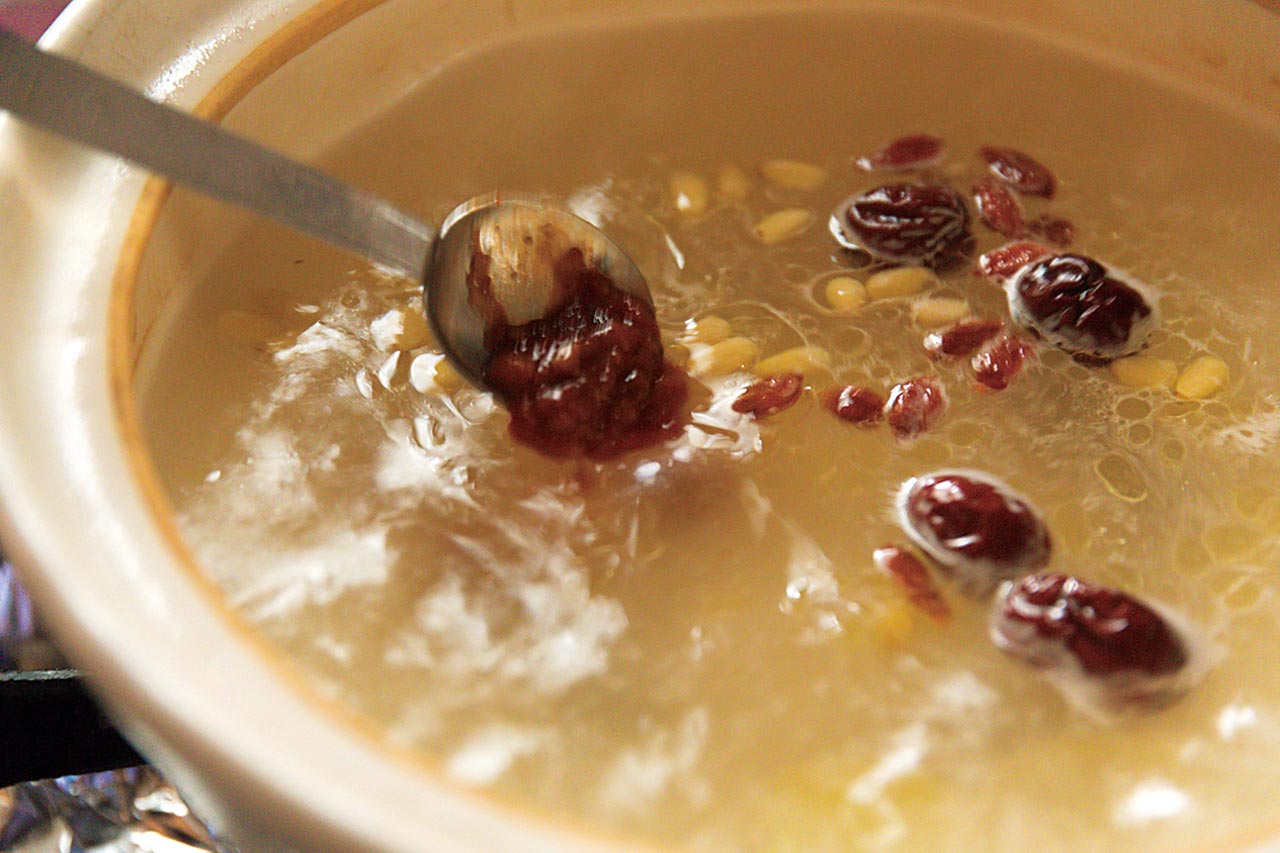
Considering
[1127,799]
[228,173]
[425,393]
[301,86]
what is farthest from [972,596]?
[301,86]

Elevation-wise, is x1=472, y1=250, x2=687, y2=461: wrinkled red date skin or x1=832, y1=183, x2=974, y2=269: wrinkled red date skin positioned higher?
x1=472, y1=250, x2=687, y2=461: wrinkled red date skin

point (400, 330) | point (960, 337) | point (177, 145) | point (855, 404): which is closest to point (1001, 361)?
point (960, 337)

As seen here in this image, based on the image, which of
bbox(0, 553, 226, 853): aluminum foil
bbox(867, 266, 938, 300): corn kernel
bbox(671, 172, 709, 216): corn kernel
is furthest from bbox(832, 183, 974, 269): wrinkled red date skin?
bbox(0, 553, 226, 853): aluminum foil

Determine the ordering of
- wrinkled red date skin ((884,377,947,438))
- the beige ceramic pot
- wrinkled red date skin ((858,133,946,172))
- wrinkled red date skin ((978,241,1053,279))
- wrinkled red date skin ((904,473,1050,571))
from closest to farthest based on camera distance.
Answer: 1. the beige ceramic pot
2. wrinkled red date skin ((904,473,1050,571))
3. wrinkled red date skin ((884,377,947,438))
4. wrinkled red date skin ((978,241,1053,279))
5. wrinkled red date skin ((858,133,946,172))

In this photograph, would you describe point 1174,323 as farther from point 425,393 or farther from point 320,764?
point 320,764

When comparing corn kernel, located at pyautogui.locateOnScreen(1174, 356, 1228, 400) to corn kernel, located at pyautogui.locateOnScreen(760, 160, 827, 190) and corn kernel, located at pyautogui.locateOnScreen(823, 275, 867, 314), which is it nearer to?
corn kernel, located at pyautogui.locateOnScreen(823, 275, 867, 314)

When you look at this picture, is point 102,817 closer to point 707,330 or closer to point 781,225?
point 707,330

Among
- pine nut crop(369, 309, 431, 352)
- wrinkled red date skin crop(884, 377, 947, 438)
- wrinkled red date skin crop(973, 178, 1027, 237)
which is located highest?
pine nut crop(369, 309, 431, 352)

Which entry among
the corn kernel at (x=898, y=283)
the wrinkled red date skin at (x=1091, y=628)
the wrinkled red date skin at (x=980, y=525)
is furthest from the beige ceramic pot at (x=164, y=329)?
the corn kernel at (x=898, y=283)

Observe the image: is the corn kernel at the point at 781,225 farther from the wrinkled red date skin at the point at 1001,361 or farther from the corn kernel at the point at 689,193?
the wrinkled red date skin at the point at 1001,361
